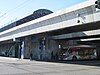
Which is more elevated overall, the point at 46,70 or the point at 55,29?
the point at 55,29

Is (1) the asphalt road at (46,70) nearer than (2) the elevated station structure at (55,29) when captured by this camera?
Yes

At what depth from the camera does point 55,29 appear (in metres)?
36.7

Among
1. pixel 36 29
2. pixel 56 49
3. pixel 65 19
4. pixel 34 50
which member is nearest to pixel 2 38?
pixel 34 50

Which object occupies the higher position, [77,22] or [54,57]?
[77,22]

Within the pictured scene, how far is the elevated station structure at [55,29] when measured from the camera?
29516 mm

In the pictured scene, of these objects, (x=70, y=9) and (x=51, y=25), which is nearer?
(x=70, y=9)

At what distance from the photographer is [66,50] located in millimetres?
58375

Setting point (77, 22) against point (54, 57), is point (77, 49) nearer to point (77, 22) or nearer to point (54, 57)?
point (54, 57)

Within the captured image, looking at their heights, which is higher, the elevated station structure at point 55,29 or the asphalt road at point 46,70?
the elevated station structure at point 55,29

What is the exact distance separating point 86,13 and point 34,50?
1160 inches

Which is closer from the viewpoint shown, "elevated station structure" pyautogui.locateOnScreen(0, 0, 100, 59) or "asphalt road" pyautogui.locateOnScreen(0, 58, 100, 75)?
"asphalt road" pyautogui.locateOnScreen(0, 58, 100, 75)

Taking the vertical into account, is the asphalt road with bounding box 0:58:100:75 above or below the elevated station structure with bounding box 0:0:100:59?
below

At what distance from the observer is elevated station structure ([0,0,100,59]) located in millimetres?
29516

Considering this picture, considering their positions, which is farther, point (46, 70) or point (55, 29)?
point (55, 29)
